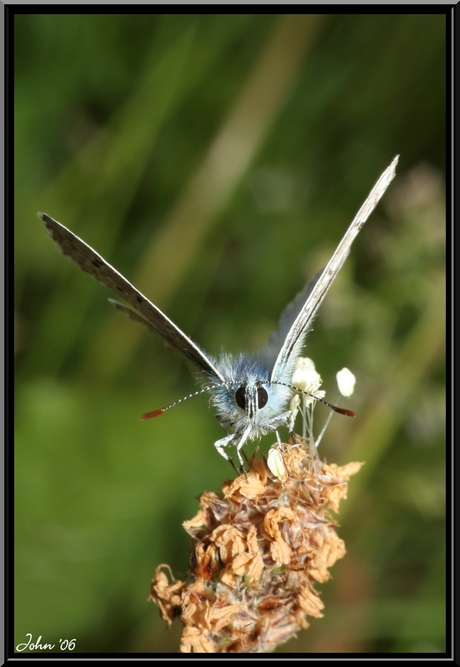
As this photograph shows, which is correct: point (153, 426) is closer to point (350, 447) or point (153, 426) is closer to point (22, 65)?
point (350, 447)

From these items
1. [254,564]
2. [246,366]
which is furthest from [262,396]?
[254,564]

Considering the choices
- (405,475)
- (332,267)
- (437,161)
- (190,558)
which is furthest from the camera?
(437,161)

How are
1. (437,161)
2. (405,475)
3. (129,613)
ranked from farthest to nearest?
(437,161) < (405,475) < (129,613)

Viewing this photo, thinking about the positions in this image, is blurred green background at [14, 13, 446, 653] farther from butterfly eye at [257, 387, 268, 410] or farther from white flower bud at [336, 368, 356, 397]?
butterfly eye at [257, 387, 268, 410]

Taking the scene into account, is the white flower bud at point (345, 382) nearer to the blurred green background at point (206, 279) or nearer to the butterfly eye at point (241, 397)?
Answer: the butterfly eye at point (241, 397)

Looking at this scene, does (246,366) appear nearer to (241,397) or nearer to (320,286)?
(241,397)

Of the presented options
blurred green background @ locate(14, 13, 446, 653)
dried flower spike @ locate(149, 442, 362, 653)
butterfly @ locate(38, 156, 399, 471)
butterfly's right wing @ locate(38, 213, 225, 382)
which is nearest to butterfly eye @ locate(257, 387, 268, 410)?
butterfly @ locate(38, 156, 399, 471)
